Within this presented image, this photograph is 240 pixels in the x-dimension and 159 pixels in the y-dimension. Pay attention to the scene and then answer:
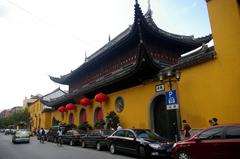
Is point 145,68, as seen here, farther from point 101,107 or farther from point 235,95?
point 101,107

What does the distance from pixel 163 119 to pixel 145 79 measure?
120 inches

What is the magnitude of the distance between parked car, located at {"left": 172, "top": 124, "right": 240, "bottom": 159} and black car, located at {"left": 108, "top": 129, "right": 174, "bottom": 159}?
5.55 feet

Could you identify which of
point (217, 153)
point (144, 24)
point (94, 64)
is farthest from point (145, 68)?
point (94, 64)

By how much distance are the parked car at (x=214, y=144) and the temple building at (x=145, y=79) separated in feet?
9.49

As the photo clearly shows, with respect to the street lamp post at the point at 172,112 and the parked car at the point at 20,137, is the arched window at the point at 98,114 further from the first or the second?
the street lamp post at the point at 172,112

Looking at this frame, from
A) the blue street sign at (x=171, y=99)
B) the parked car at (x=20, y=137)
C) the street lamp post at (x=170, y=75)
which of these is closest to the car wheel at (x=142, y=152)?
the blue street sign at (x=171, y=99)

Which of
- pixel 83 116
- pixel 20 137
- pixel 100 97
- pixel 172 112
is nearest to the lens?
pixel 172 112

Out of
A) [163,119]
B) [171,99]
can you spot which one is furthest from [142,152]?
[163,119]

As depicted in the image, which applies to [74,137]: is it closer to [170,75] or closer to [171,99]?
[170,75]

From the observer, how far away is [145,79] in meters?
16.3

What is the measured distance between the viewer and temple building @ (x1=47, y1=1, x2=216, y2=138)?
1358cm

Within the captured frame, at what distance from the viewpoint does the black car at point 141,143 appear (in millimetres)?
10302

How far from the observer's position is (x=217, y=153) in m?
7.32

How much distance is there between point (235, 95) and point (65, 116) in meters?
23.6
